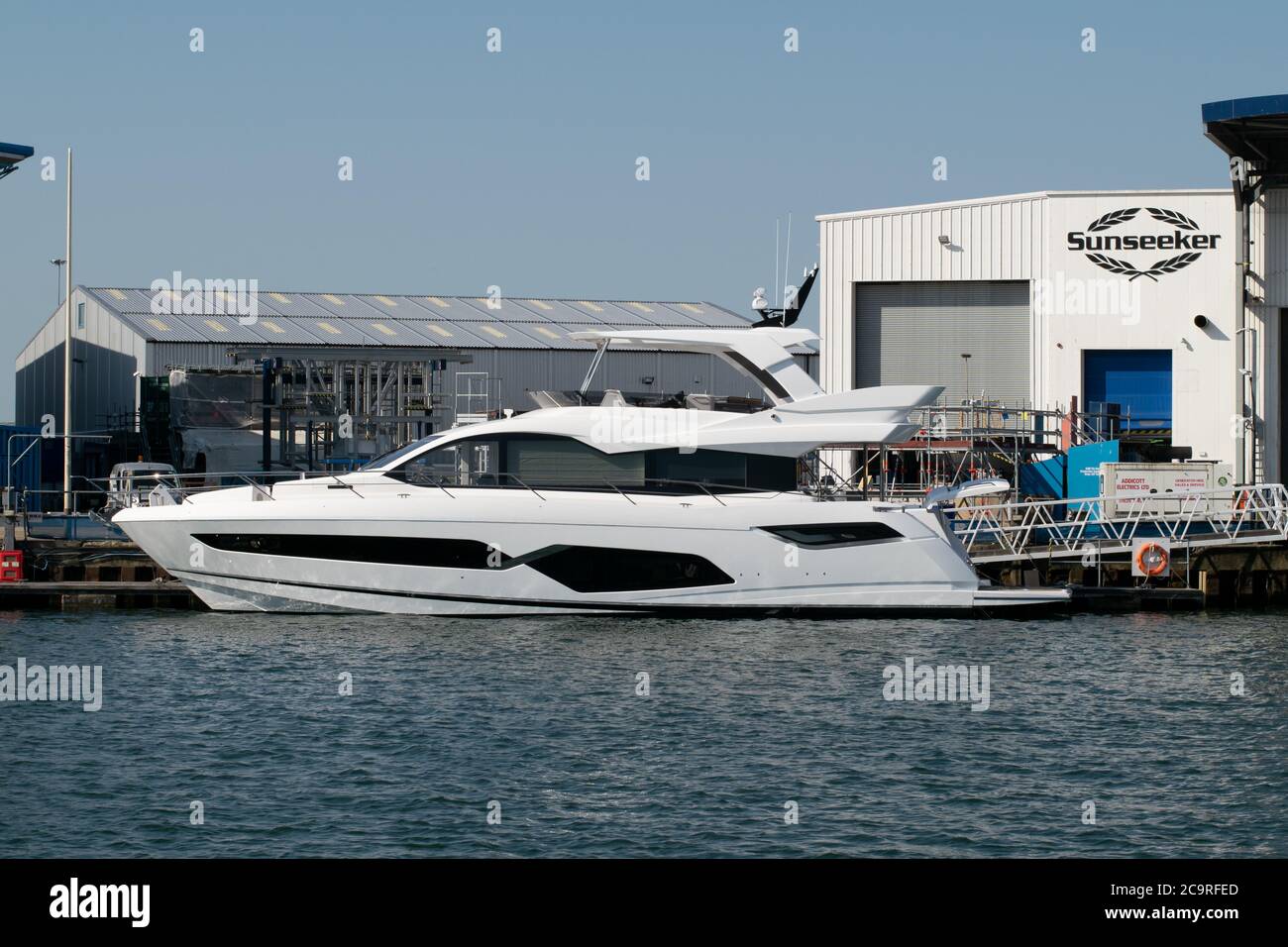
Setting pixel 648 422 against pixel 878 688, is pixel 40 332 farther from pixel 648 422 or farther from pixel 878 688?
pixel 878 688

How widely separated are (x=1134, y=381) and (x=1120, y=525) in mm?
8090

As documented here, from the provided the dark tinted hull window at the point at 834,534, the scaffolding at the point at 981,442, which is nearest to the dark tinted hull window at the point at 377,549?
the dark tinted hull window at the point at 834,534

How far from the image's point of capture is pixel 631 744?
692 inches

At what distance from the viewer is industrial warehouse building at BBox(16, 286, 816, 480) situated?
51.9 m

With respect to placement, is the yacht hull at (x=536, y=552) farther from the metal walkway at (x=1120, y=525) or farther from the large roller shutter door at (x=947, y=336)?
the large roller shutter door at (x=947, y=336)

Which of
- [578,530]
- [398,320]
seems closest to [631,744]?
[578,530]

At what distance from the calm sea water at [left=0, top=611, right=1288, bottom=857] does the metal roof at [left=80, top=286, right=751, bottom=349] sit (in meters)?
30.7

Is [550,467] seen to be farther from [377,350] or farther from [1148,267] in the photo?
[377,350]

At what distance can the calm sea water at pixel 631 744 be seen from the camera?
14.4 metres

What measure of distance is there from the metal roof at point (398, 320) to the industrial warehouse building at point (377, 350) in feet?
0.22

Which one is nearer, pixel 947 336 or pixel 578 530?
pixel 578 530

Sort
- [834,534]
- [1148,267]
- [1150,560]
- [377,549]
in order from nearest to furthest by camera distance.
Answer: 1. [377,549]
2. [834,534]
3. [1150,560]
4. [1148,267]
